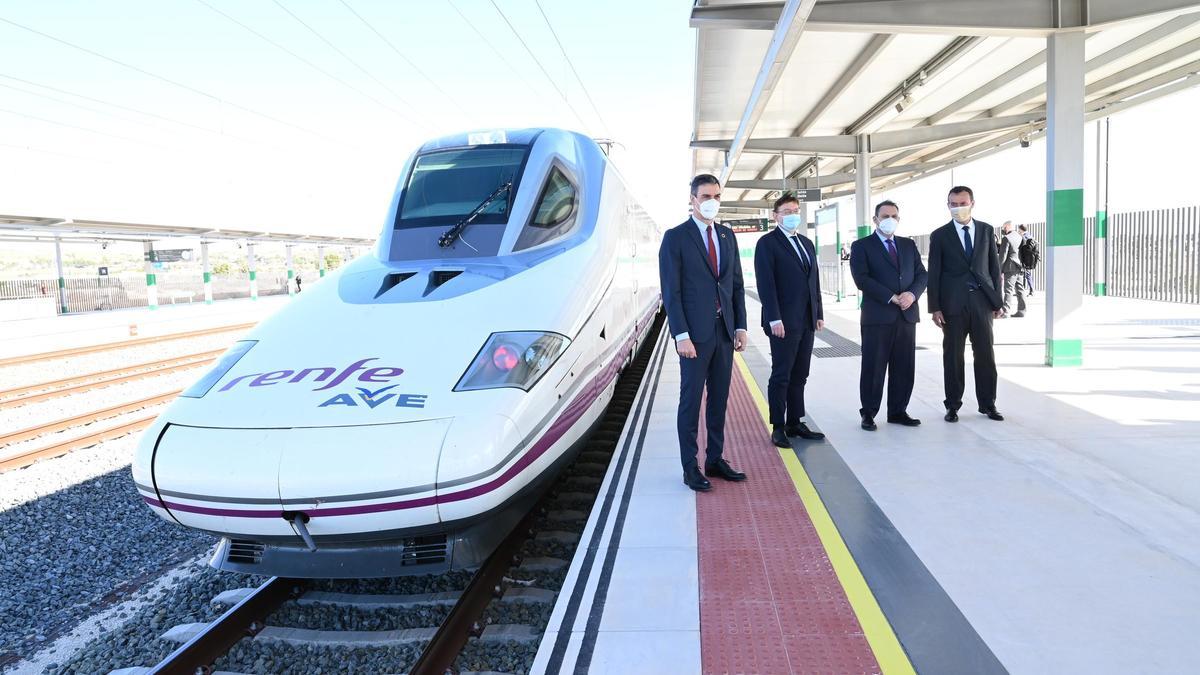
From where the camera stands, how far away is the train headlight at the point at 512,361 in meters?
3.34

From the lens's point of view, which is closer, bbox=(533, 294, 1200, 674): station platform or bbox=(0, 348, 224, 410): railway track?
bbox=(533, 294, 1200, 674): station platform

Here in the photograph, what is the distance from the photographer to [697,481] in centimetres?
457

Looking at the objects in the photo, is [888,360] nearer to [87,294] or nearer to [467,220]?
[467,220]

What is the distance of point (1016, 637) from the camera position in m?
2.74

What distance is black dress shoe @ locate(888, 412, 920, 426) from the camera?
5.96 metres

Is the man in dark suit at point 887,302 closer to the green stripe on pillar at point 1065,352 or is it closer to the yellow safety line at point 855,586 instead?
the yellow safety line at point 855,586

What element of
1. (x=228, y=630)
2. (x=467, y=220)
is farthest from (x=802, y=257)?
(x=228, y=630)

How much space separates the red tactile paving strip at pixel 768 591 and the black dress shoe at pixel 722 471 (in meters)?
0.06

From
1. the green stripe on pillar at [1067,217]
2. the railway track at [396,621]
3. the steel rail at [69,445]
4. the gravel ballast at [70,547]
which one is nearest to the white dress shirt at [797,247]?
the railway track at [396,621]

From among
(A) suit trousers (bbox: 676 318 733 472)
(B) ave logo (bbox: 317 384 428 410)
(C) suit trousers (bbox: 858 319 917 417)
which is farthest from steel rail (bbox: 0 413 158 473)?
(C) suit trousers (bbox: 858 319 917 417)

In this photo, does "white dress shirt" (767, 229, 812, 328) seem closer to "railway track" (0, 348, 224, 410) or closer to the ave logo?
the ave logo

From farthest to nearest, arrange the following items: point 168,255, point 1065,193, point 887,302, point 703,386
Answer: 1. point 168,255
2. point 1065,193
3. point 887,302
4. point 703,386

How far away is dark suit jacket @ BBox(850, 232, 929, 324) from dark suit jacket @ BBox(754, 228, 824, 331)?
1.81 feet

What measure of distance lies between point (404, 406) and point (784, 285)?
10.6ft
